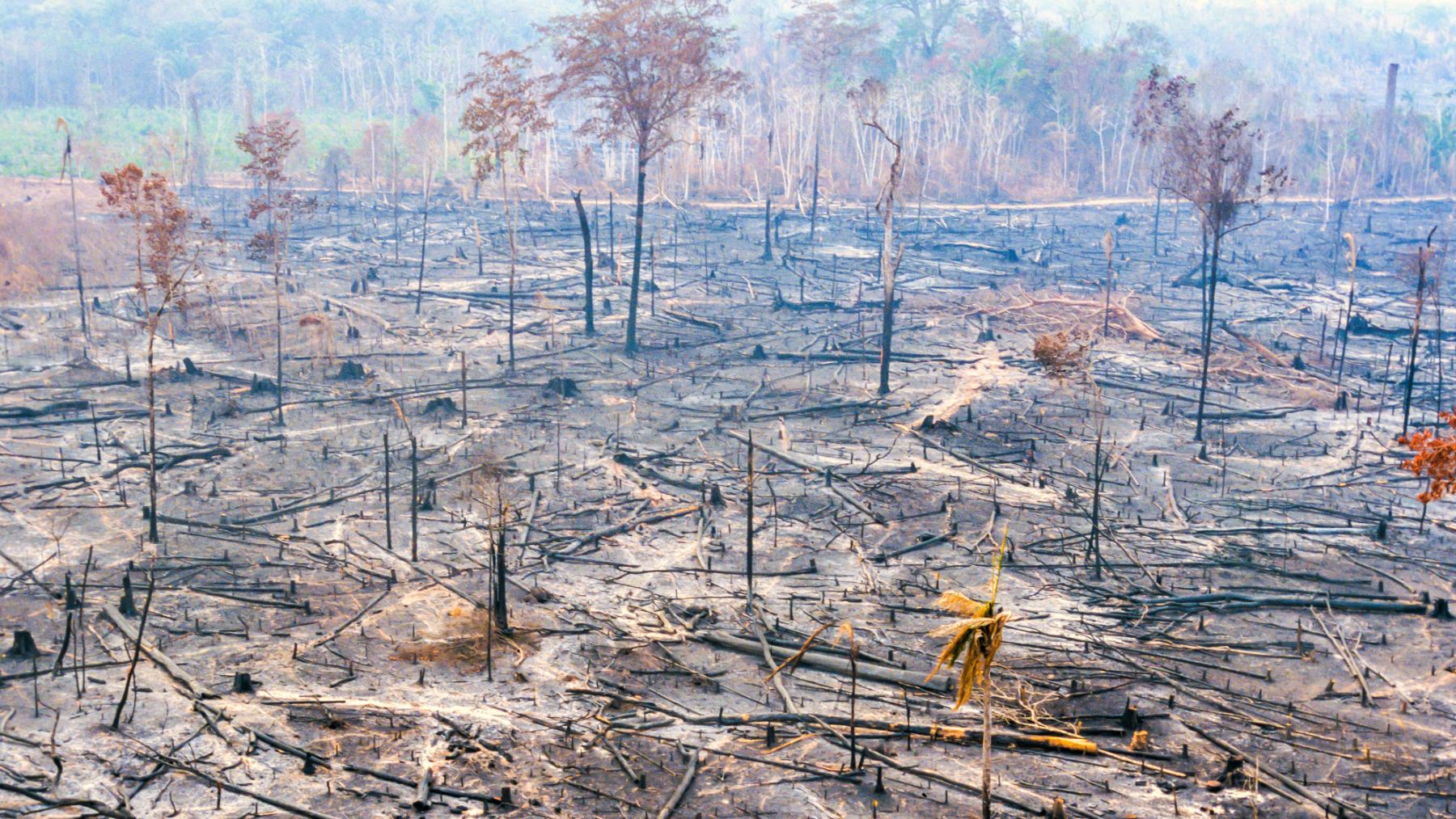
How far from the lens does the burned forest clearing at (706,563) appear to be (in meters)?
16.3

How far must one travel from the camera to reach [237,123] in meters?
95.5

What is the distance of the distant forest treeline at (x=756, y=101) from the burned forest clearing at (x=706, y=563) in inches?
874

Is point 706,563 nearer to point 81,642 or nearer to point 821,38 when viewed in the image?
point 81,642

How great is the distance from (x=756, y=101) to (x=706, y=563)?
74276 mm

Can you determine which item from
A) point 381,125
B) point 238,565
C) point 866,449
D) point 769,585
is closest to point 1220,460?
point 866,449

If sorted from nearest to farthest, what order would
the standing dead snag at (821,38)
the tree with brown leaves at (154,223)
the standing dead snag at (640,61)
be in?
the tree with brown leaves at (154,223)
the standing dead snag at (640,61)
the standing dead snag at (821,38)

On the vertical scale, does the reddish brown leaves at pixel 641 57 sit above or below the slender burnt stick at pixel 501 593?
above

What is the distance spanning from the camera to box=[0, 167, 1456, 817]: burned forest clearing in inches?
643

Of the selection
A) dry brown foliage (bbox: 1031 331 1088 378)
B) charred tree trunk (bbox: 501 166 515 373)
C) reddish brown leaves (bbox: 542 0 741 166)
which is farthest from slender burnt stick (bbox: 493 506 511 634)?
reddish brown leaves (bbox: 542 0 741 166)

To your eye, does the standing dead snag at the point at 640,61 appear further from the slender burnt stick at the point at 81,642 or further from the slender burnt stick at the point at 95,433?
the slender burnt stick at the point at 81,642

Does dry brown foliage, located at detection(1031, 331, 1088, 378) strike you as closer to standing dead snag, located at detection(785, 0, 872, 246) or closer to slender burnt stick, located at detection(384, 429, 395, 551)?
slender burnt stick, located at detection(384, 429, 395, 551)

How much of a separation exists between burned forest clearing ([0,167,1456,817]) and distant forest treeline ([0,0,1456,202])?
72.8 feet

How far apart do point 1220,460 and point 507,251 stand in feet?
116

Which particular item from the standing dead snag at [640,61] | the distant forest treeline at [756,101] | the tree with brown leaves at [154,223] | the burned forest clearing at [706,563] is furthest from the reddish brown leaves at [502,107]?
the distant forest treeline at [756,101]
